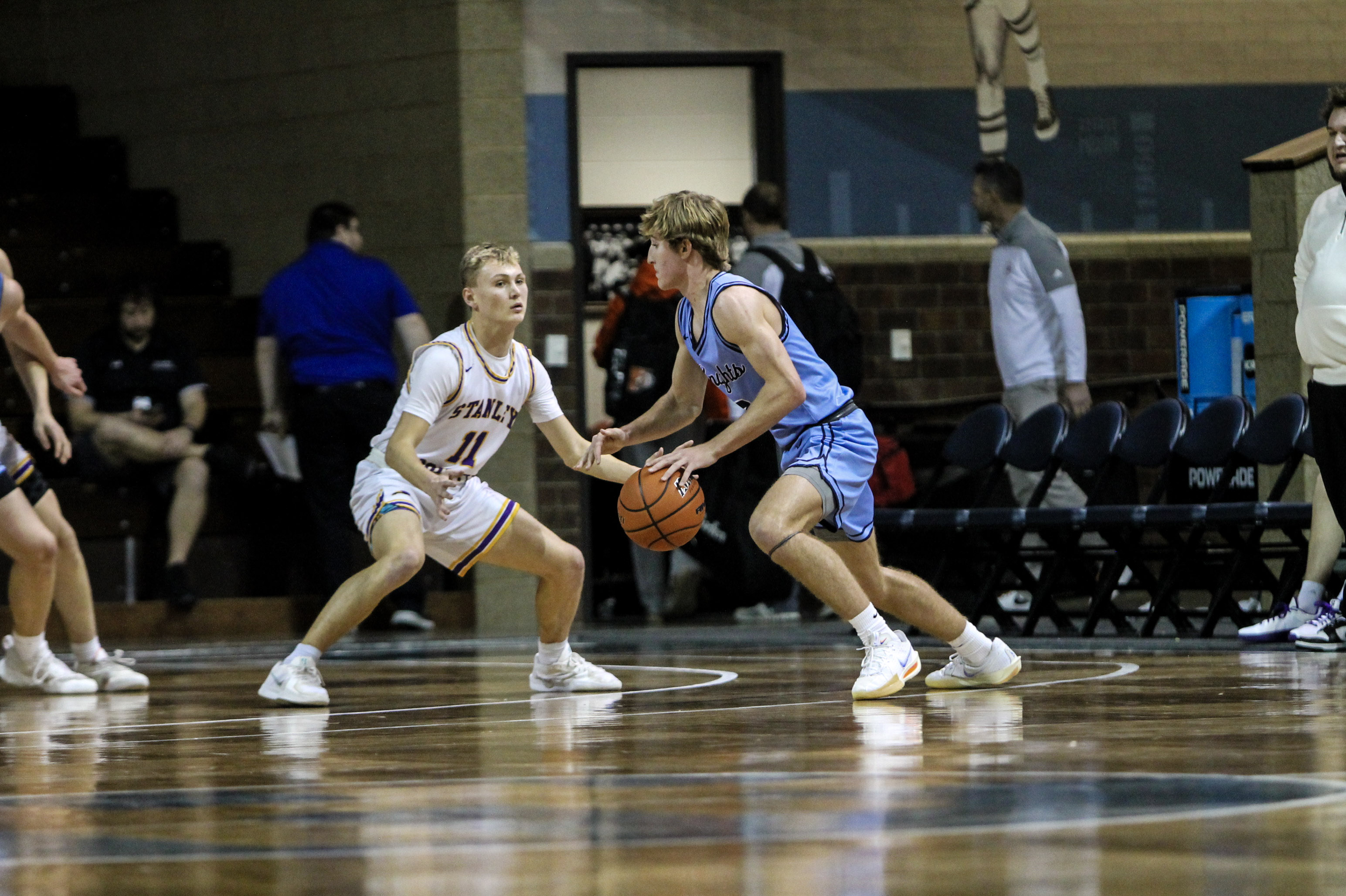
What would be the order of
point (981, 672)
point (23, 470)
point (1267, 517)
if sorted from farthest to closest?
point (1267, 517)
point (23, 470)
point (981, 672)

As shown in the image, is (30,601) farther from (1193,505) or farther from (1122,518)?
(1193,505)

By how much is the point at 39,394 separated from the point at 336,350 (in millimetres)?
3324

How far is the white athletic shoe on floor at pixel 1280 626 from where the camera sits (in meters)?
Answer: 8.57

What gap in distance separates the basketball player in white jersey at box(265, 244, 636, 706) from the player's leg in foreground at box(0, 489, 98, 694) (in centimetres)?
112

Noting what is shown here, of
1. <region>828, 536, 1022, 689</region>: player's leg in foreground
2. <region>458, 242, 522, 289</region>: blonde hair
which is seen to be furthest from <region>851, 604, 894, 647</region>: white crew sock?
<region>458, 242, 522, 289</region>: blonde hair

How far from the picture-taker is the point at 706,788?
14.9 feet

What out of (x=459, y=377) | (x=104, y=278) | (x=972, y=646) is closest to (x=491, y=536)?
(x=459, y=377)

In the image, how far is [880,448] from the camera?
11750mm

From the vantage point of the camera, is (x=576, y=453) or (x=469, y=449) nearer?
(x=576, y=453)

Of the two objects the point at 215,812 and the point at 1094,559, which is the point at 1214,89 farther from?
the point at 215,812

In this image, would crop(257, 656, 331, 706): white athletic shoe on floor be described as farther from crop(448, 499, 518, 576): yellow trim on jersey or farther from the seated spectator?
the seated spectator

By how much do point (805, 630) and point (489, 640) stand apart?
64.6 inches

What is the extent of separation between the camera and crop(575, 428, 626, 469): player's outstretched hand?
263 inches

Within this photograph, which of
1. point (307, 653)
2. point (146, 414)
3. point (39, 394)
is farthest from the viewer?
point (146, 414)
